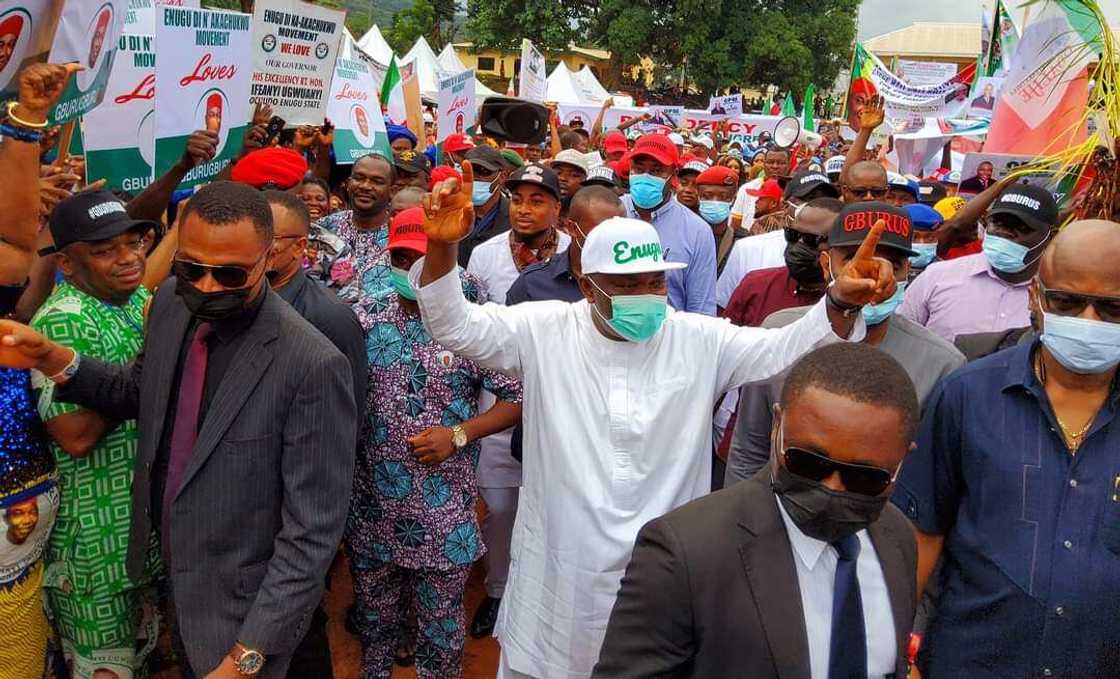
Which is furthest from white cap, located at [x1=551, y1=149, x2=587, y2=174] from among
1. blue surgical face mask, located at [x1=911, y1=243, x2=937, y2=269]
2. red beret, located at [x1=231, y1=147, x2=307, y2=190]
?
blue surgical face mask, located at [x1=911, y1=243, x2=937, y2=269]

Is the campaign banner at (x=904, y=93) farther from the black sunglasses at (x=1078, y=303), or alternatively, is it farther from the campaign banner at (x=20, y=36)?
the campaign banner at (x=20, y=36)

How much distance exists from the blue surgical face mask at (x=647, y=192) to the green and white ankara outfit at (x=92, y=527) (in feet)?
11.9

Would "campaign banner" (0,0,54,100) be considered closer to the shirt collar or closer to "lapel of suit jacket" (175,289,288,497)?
"lapel of suit jacket" (175,289,288,497)

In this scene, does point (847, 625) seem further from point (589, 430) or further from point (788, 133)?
point (788, 133)

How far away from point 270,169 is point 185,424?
2.86 m

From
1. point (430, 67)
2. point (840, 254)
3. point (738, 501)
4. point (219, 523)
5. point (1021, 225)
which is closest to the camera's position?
point (738, 501)

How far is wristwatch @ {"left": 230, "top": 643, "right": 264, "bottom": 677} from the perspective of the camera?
237cm

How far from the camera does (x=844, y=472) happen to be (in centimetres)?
170

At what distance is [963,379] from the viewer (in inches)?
96.1

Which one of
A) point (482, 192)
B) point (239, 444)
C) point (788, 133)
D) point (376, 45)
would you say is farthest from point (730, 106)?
point (239, 444)

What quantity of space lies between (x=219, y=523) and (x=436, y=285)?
3.01 feet

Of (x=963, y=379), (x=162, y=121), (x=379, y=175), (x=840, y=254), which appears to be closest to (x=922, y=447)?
(x=963, y=379)

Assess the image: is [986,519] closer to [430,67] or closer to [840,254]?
[840,254]

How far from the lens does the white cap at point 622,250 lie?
2.66 meters
